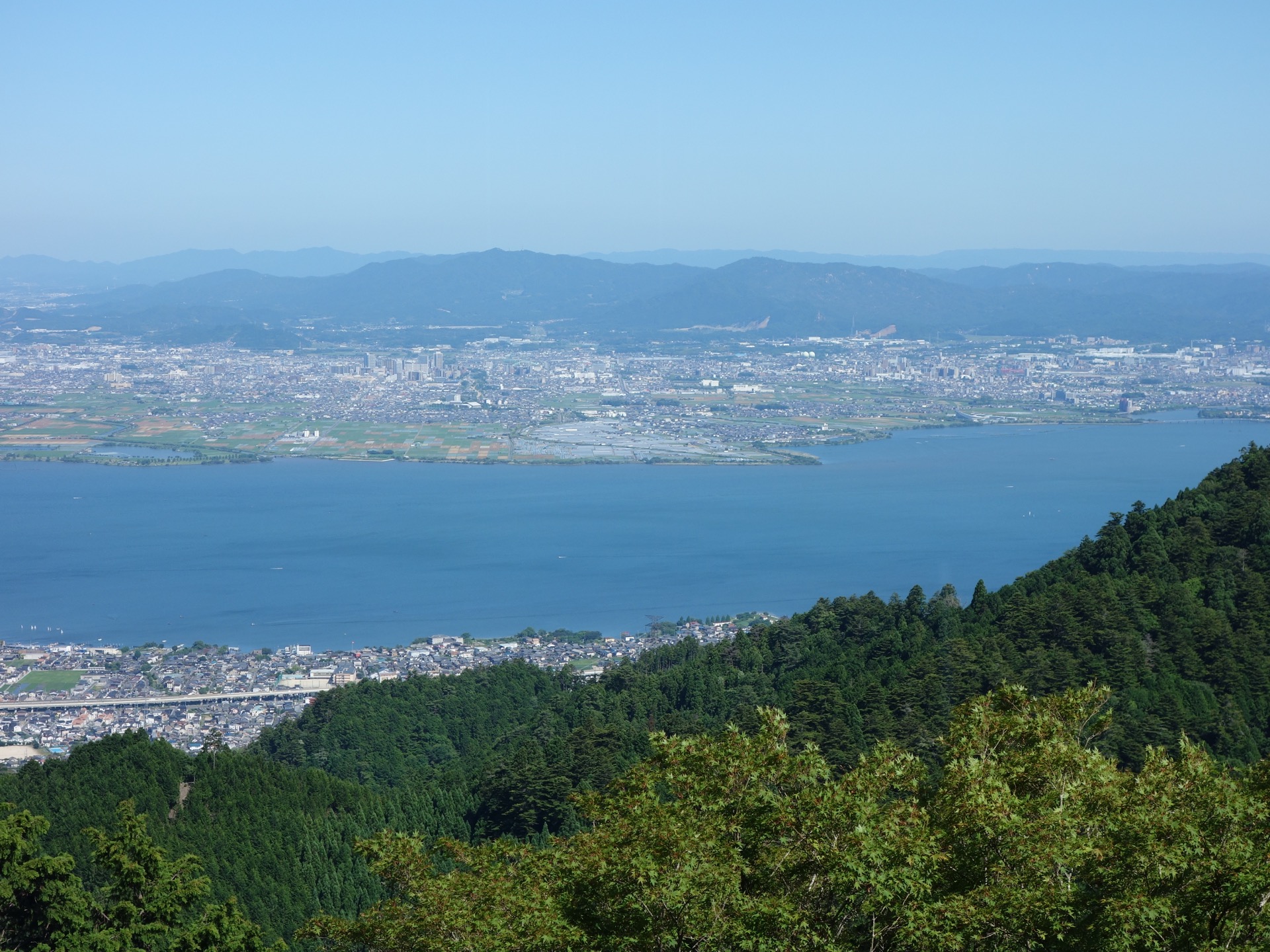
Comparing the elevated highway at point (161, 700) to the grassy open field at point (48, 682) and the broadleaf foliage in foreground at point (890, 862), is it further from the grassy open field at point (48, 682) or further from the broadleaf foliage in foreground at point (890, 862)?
the broadleaf foliage in foreground at point (890, 862)

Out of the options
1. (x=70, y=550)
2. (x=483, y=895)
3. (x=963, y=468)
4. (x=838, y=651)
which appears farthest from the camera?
(x=963, y=468)

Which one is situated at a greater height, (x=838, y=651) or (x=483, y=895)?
(x=483, y=895)

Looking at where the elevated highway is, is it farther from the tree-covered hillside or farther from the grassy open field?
the tree-covered hillside

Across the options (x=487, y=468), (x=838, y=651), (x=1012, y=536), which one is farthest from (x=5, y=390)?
(x=838, y=651)

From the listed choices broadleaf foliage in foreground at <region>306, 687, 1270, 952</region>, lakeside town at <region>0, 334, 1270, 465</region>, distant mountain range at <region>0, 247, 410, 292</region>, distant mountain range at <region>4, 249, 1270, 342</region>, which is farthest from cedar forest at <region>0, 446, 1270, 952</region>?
distant mountain range at <region>0, 247, 410, 292</region>

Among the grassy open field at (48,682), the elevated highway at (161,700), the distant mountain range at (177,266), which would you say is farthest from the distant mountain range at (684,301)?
the elevated highway at (161,700)

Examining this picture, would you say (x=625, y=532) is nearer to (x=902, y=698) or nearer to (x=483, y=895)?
(x=902, y=698)
